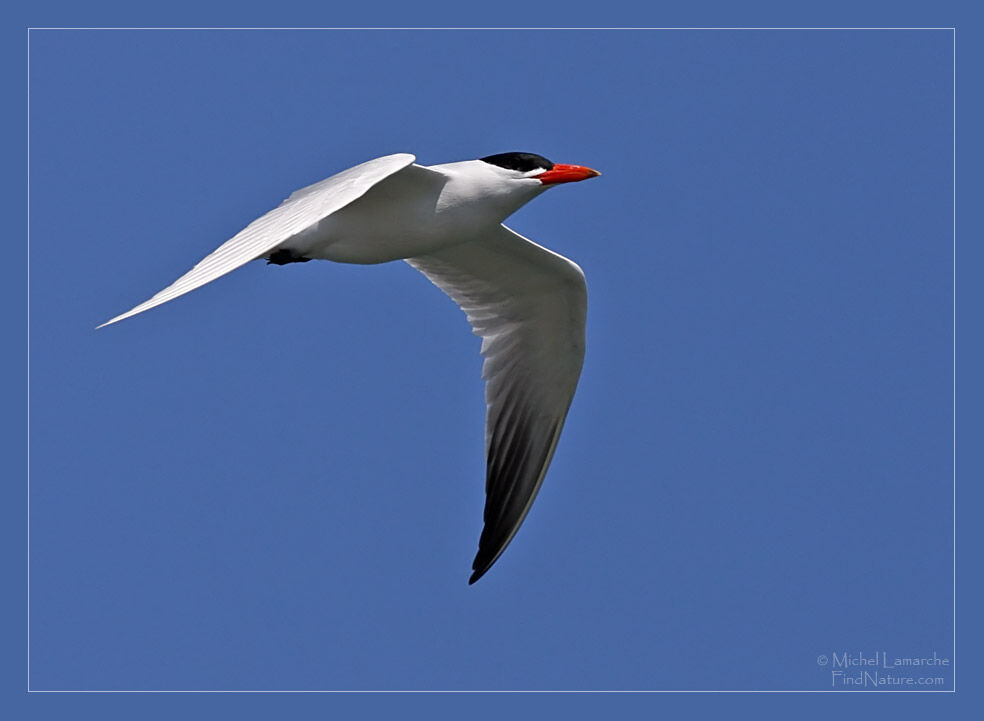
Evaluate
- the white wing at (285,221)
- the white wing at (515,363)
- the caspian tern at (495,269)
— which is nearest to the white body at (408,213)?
the caspian tern at (495,269)

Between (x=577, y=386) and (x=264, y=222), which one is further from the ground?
(x=264, y=222)

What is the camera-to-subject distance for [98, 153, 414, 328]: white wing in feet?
31.1

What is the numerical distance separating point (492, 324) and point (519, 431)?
101 cm

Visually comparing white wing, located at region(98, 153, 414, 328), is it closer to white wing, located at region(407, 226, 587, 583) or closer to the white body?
the white body

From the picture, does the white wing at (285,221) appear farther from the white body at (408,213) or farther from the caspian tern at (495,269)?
the white body at (408,213)

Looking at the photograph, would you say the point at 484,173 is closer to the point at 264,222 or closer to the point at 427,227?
the point at 427,227

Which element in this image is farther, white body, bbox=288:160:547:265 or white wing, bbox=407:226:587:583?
white wing, bbox=407:226:587:583

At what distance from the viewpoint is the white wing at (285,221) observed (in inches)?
374

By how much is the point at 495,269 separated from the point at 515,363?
99cm

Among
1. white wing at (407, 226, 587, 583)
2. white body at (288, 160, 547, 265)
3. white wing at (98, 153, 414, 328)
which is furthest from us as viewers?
white wing at (407, 226, 587, 583)

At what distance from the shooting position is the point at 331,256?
1210 cm

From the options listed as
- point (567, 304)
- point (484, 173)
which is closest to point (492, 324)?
point (567, 304)

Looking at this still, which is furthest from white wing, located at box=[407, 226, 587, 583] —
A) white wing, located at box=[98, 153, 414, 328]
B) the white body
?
white wing, located at box=[98, 153, 414, 328]

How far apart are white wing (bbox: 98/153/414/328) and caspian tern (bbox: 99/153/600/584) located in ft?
0.15
